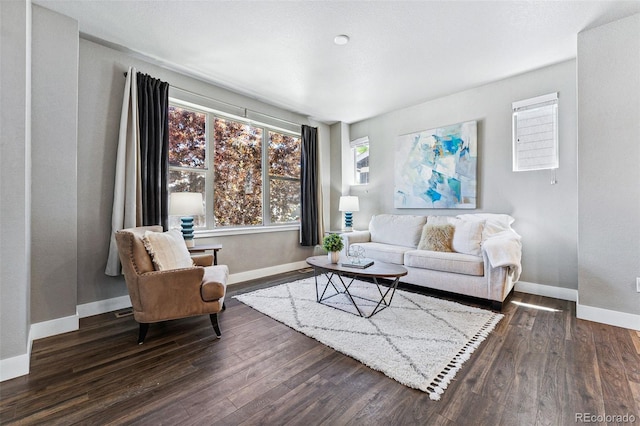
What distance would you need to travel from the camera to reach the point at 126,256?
210cm

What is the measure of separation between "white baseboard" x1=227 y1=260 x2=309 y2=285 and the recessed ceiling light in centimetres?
312

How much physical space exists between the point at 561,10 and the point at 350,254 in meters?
2.86

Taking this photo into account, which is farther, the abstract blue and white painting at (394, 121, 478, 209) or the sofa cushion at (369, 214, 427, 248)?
the sofa cushion at (369, 214, 427, 248)

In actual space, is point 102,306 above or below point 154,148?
below

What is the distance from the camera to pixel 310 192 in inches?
186

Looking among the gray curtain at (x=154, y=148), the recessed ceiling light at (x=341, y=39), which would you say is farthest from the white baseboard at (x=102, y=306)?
the recessed ceiling light at (x=341, y=39)

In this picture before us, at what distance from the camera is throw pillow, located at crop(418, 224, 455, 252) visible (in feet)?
11.2

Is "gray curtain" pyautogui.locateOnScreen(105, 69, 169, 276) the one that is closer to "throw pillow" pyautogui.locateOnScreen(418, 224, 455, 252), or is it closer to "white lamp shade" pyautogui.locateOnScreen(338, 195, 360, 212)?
"white lamp shade" pyautogui.locateOnScreen(338, 195, 360, 212)

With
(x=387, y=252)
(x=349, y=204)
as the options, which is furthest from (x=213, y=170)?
(x=387, y=252)

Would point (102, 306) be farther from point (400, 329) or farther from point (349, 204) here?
point (349, 204)

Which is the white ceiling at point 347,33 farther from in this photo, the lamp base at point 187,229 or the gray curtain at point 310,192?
the lamp base at point 187,229

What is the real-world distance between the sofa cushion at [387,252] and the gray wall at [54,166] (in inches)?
128

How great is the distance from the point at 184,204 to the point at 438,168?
3.45m

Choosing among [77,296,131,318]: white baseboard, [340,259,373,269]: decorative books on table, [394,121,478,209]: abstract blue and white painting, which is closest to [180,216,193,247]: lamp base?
[77,296,131,318]: white baseboard
